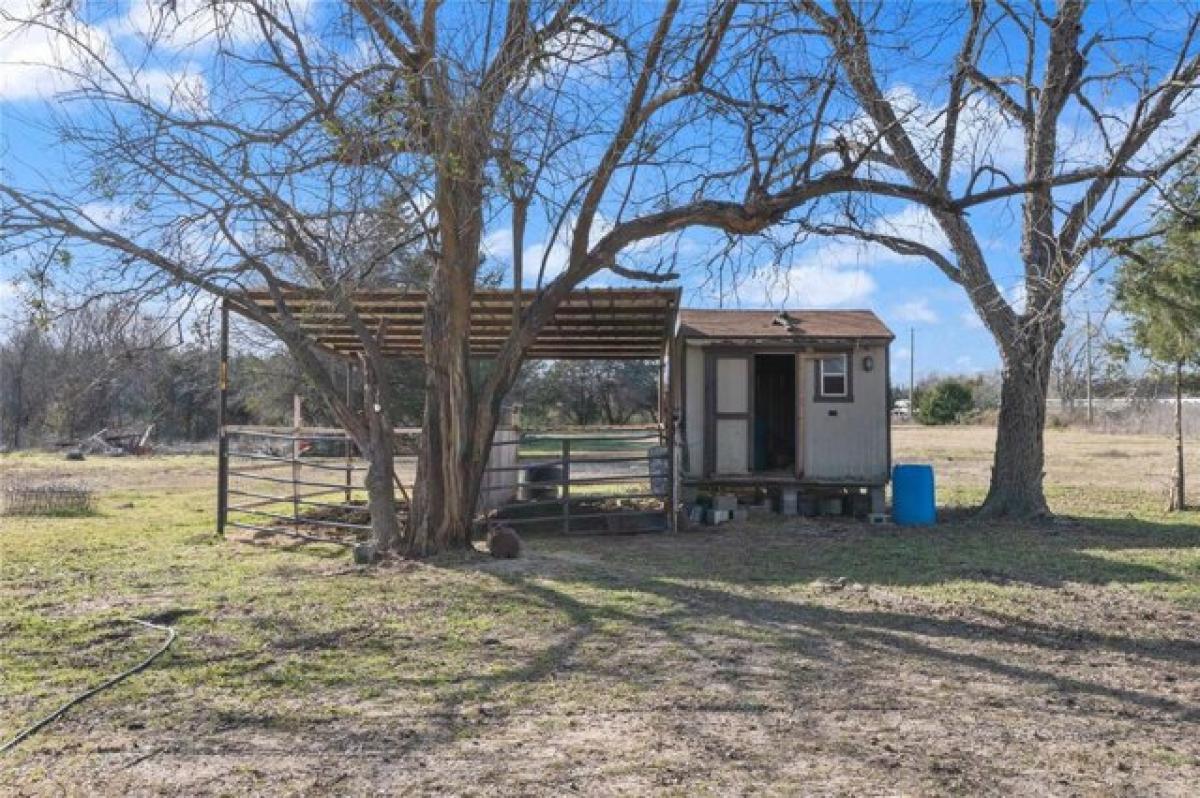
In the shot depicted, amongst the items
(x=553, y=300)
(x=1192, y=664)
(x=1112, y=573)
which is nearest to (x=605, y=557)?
(x=553, y=300)

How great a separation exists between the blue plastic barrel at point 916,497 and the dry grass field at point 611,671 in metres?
2.68

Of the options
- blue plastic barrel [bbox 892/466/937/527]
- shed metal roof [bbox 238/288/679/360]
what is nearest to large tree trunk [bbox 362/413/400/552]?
shed metal roof [bbox 238/288/679/360]

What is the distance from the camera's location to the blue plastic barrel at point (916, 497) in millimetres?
12828

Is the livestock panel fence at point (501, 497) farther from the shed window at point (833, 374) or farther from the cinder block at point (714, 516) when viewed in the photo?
the shed window at point (833, 374)

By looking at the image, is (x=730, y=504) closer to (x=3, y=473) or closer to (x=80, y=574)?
(x=80, y=574)

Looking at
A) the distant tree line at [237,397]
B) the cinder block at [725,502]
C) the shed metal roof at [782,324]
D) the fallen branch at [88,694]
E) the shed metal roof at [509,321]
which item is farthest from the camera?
the distant tree line at [237,397]

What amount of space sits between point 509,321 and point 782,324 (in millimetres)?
4739

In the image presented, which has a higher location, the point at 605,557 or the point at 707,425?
the point at 707,425

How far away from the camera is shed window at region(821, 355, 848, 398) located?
46.2 feet

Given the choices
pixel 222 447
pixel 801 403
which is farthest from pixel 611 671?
pixel 801 403

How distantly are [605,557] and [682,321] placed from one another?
19.7ft

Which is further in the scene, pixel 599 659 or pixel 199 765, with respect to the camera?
pixel 599 659

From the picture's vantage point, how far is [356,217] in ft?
24.4

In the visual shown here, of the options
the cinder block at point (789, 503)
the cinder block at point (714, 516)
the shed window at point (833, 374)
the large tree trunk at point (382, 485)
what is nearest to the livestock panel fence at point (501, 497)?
the large tree trunk at point (382, 485)
